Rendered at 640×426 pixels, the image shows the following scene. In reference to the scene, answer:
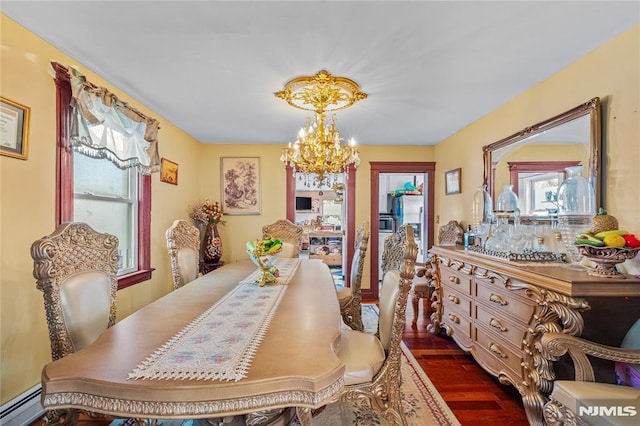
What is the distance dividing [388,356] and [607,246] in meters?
1.29

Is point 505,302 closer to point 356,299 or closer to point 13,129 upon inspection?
point 356,299

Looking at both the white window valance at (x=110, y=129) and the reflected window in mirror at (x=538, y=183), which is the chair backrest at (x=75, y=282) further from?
the reflected window in mirror at (x=538, y=183)

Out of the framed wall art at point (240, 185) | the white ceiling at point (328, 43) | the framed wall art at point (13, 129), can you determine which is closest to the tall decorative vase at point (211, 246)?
the framed wall art at point (240, 185)

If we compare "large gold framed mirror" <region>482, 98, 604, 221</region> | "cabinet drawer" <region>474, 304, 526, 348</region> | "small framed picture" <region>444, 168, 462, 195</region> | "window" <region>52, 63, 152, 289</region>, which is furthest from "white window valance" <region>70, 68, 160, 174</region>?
"small framed picture" <region>444, 168, 462, 195</region>

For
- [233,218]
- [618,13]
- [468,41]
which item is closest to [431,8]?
[468,41]

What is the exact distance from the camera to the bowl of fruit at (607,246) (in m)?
1.48

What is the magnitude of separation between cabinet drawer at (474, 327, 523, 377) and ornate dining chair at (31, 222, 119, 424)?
2.43 m

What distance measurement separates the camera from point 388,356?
152 cm

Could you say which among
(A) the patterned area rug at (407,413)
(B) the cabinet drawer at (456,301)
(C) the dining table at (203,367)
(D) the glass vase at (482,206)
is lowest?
(A) the patterned area rug at (407,413)

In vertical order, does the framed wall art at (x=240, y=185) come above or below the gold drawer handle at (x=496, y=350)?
above

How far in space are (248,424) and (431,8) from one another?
2268mm

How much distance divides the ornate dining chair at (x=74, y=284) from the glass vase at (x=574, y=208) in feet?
9.47

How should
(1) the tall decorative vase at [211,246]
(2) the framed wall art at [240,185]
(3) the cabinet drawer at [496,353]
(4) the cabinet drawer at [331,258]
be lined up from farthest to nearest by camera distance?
(4) the cabinet drawer at [331,258] → (2) the framed wall art at [240,185] → (1) the tall decorative vase at [211,246] → (3) the cabinet drawer at [496,353]

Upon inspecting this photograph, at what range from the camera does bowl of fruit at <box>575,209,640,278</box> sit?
1.48 m
